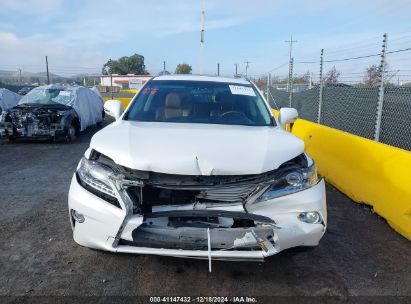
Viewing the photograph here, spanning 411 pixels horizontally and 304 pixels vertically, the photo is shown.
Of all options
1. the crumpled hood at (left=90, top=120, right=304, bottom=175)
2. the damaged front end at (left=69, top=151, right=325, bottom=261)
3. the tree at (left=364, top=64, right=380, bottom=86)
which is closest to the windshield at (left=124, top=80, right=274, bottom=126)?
the crumpled hood at (left=90, top=120, right=304, bottom=175)

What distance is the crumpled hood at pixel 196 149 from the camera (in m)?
2.56

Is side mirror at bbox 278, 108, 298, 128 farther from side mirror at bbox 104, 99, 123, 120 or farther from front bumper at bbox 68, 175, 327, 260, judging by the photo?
side mirror at bbox 104, 99, 123, 120

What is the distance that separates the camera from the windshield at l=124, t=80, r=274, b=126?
12.8 ft

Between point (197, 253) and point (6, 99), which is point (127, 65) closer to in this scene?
point (6, 99)

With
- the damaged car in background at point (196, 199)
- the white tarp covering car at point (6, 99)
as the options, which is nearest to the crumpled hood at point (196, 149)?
the damaged car in background at point (196, 199)

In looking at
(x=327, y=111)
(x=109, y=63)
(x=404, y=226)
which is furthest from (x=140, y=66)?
(x=404, y=226)

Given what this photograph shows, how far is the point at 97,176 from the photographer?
2.69 metres

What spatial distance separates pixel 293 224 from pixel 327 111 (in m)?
7.24

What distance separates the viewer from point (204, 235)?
2568mm

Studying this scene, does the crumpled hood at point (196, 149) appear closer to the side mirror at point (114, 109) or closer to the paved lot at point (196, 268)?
the paved lot at point (196, 268)

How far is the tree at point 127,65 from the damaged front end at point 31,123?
3016 inches

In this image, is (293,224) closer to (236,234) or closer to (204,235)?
(236,234)

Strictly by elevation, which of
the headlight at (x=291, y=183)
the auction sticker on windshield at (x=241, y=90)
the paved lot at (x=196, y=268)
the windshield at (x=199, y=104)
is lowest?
the paved lot at (x=196, y=268)

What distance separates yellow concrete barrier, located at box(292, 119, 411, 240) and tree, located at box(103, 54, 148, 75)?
269 feet
